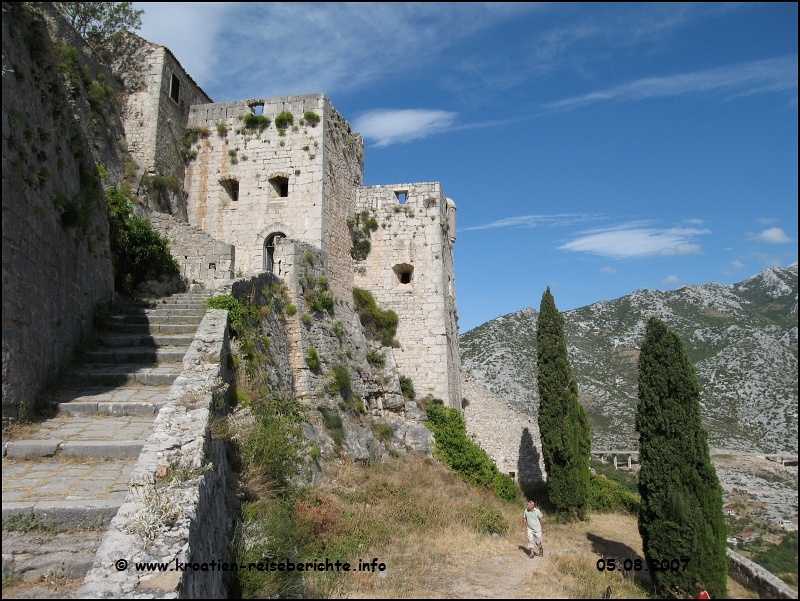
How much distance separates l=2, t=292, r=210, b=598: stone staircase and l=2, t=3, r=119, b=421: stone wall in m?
0.44

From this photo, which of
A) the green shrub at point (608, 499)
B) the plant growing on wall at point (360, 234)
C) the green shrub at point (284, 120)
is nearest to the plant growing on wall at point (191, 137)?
the green shrub at point (284, 120)

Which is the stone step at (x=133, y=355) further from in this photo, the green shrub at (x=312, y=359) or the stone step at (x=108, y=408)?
the green shrub at (x=312, y=359)

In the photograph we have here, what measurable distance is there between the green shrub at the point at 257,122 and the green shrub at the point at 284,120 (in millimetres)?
393

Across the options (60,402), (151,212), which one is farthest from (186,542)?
(151,212)

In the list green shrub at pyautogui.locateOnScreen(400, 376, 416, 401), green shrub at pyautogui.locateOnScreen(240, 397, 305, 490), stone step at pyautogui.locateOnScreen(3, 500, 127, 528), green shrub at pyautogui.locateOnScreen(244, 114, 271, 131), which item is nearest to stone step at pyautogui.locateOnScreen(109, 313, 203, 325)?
green shrub at pyautogui.locateOnScreen(240, 397, 305, 490)

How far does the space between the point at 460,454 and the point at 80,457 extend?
46.5 ft

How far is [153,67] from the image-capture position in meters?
18.6

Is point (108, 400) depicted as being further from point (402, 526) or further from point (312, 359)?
point (312, 359)

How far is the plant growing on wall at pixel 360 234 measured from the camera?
20531mm

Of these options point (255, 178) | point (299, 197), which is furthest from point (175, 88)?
point (299, 197)

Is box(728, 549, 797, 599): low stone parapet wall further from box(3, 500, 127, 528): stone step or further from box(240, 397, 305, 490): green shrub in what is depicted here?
box(3, 500, 127, 528): stone step

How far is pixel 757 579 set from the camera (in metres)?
10.8

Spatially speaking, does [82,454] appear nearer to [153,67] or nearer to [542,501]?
[153,67]

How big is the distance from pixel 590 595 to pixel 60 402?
8807 mm
